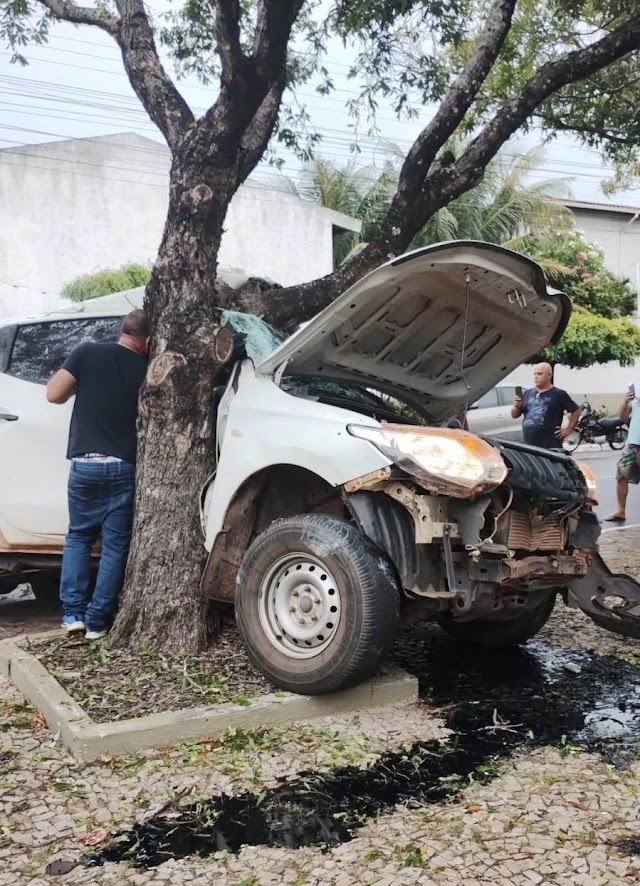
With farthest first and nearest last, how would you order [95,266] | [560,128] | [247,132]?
[95,266] < [560,128] < [247,132]

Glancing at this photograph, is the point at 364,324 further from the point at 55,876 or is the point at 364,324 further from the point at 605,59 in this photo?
the point at 605,59

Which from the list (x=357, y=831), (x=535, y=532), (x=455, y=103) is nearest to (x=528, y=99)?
(x=455, y=103)

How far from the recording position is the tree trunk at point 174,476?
15.6ft

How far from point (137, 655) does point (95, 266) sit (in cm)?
1777

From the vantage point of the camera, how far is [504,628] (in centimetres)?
505

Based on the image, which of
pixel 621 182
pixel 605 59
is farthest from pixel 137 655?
pixel 621 182

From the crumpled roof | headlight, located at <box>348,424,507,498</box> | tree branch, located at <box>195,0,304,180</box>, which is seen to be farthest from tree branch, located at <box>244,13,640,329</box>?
headlight, located at <box>348,424,507,498</box>

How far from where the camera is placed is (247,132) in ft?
18.1

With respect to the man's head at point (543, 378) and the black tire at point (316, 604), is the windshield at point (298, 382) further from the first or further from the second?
the man's head at point (543, 378)

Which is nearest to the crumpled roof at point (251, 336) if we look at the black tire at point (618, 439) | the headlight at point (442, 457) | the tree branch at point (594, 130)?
the headlight at point (442, 457)

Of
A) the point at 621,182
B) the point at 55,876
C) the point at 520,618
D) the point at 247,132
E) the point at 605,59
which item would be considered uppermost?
the point at 621,182

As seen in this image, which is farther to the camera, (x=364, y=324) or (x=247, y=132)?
(x=247, y=132)

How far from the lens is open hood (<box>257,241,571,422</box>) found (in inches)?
164

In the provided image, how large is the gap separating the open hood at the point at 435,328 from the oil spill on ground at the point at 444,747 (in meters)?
1.66
